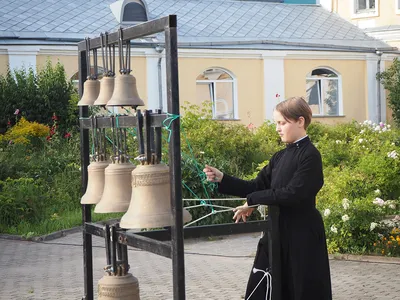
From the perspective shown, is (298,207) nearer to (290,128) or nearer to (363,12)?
(290,128)

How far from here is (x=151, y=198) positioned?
5.21 m

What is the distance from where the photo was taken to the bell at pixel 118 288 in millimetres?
5676

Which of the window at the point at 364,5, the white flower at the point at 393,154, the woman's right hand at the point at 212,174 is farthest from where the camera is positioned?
the window at the point at 364,5

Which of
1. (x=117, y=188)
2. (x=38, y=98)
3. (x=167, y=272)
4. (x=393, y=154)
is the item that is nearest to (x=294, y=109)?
(x=117, y=188)

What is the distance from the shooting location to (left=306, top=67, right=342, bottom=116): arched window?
28.8m

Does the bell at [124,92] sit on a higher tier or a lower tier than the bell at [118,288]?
higher

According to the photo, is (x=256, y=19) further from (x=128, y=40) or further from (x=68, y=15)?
(x=128, y=40)

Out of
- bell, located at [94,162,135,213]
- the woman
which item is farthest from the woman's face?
bell, located at [94,162,135,213]

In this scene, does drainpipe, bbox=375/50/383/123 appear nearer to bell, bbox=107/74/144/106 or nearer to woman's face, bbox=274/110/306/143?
woman's face, bbox=274/110/306/143

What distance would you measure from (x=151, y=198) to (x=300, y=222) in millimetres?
1026

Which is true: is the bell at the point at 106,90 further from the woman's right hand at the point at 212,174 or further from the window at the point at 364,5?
the window at the point at 364,5

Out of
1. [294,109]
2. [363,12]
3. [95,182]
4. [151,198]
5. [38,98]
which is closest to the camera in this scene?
[151,198]

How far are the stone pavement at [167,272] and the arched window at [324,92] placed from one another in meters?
16.5

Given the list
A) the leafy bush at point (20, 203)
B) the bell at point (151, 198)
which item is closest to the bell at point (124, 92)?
the bell at point (151, 198)
